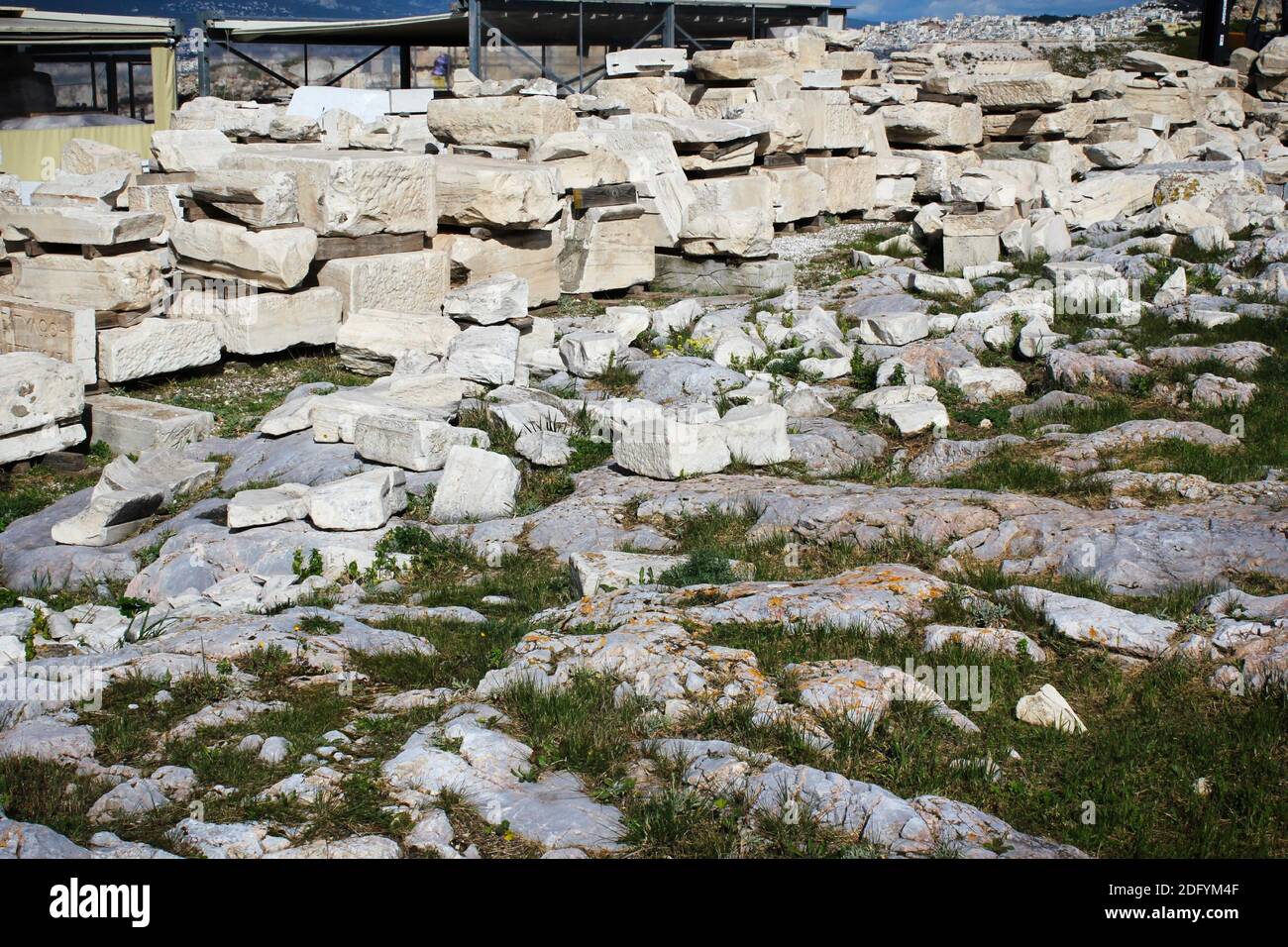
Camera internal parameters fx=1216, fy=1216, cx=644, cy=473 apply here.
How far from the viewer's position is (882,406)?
8375mm

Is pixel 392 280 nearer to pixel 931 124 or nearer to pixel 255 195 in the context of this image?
pixel 255 195

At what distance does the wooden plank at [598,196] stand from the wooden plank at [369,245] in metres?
2.01

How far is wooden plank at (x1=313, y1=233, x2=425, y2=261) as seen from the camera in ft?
33.2

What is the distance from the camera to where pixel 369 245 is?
34.1ft

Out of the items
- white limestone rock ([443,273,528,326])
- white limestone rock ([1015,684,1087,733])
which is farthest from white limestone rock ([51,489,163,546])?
white limestone rock ([1015,684,1087,733])

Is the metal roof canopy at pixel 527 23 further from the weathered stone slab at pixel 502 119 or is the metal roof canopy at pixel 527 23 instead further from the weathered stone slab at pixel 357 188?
the weathered stone slab at pixel 357 188

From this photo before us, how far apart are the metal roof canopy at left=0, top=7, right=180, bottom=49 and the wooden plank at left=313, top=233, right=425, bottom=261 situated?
11593 mm

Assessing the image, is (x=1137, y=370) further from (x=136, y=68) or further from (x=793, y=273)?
(x=136, y=68)

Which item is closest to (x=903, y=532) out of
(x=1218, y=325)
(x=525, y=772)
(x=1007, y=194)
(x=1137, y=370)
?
(x=525, y=772)

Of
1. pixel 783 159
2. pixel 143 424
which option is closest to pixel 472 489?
pixel 143 424

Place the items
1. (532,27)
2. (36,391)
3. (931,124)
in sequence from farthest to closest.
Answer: (532,27) < (931,124) < (36,391)

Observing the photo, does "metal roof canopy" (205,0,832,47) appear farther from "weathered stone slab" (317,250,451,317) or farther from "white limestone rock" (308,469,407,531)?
"white limestone rock" (308,469,407,531)

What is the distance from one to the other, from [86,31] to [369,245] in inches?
504

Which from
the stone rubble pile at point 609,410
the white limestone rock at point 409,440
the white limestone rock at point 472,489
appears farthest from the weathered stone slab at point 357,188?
the white limestone rock at point 472,489
